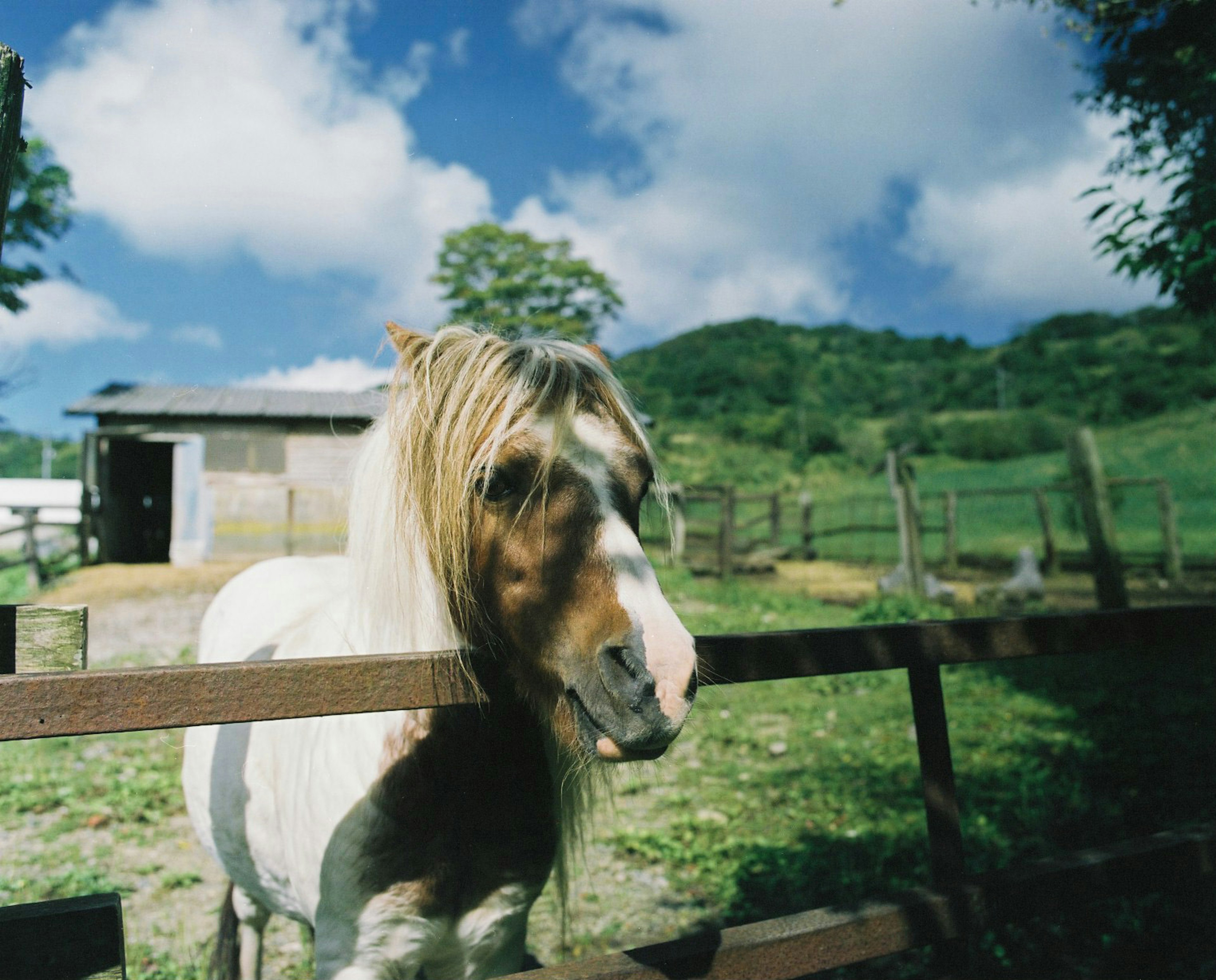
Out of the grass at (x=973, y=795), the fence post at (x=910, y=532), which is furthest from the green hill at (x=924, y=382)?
the grass at (x=973, y=795)

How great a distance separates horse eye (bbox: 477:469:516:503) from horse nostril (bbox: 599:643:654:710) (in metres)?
0.42

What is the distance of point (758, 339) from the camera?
88875 millimetres

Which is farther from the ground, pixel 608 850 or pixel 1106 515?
pixel 1106 515

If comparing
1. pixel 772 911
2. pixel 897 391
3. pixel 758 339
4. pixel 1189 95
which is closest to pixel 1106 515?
pixel 1189 95

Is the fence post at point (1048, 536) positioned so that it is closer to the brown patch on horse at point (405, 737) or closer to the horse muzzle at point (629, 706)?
the brown patch on horse at point (405, 737)

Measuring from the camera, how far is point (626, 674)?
1304 mm

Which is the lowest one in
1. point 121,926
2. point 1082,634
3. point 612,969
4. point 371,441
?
point 612,969

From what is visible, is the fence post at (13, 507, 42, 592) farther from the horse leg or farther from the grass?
the horse leg

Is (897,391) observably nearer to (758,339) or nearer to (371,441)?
(758,339)

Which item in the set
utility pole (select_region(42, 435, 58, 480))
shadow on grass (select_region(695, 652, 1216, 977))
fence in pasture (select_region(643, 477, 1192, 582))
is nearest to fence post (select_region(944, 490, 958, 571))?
fence in pasture (select_region(643, 477, 1192, 582))

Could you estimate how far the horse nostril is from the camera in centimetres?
128

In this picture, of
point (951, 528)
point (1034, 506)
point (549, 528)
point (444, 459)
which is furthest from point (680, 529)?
point (549, 528)

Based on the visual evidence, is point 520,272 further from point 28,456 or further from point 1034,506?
point 28,456

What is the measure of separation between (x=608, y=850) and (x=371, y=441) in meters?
3.20
